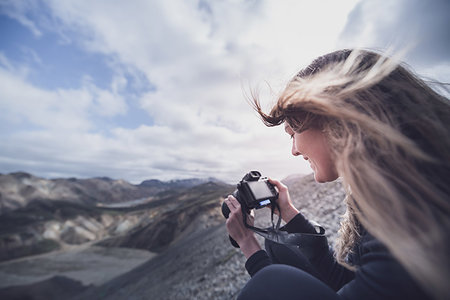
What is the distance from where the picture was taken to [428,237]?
26.3 inches

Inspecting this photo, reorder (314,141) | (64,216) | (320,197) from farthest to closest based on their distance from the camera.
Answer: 1. (64,216)
2. (320,197)
3. (314,141)

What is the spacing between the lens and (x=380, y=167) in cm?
81

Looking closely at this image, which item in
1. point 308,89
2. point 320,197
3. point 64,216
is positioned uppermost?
point 308,89

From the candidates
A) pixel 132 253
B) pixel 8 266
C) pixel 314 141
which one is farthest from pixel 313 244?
pixel 8 266

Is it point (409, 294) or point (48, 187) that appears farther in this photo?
point (48, 187)

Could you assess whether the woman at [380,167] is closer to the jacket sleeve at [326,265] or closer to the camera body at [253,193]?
the camera body at [253,193]

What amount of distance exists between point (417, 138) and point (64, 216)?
65580 millimetres

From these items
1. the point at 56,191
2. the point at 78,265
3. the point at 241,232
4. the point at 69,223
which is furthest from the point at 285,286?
the point at 56,191

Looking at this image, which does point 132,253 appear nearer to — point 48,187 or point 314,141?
point 314,141

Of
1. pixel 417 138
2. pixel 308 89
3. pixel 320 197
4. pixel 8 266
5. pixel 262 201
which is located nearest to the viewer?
pixel 417 138

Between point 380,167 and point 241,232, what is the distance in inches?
39.1

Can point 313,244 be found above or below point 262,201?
below

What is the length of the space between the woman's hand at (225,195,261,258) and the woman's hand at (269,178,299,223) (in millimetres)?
518

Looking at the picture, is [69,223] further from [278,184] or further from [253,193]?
[253,193]
